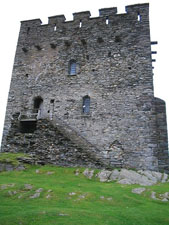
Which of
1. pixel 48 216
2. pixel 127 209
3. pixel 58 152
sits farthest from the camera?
pixel 58 152

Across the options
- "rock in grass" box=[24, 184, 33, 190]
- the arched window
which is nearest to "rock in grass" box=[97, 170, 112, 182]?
"rock in grass" box=[24, 184, 33, 190]

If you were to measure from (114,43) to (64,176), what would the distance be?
483 inches

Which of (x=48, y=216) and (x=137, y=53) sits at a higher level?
(x=137, y=53)

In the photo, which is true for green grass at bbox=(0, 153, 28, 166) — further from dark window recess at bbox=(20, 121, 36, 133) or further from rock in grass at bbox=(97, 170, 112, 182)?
rock in grass at bbox=(97, 170, 112, 182)

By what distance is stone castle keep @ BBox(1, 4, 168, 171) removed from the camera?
16406mm

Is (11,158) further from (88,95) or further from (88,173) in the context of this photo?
(88,95)

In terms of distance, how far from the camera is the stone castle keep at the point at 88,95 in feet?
53.8

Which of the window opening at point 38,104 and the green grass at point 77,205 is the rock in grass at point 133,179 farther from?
the window opening at point 38,104

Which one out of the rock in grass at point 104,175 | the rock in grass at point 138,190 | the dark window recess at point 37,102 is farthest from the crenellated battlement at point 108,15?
the rock in grass at point 138,190

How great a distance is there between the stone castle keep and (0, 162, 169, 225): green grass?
4035mm

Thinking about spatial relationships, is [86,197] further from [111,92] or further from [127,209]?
[111,92]

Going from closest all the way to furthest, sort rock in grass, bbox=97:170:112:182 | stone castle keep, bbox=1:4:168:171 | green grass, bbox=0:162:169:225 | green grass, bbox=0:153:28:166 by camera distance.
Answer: green grass, bbox=0:162:169:225 < rock in grass, bbox=97:170:112:182 < green grass, bbox=0:153:28:166 < stone castle keep, bbox=1:4:168:171

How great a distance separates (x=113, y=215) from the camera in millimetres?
7516

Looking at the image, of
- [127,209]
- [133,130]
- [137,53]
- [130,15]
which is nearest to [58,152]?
[133,130]
